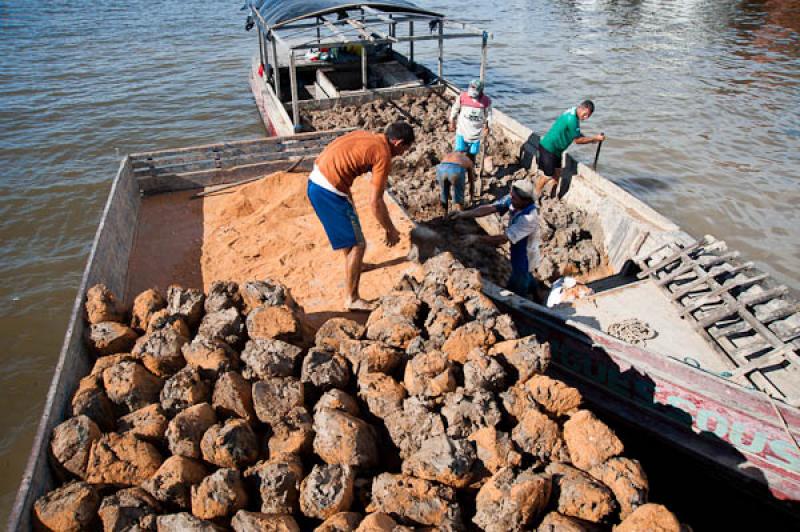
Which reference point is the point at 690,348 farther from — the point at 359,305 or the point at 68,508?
the point at 68,508

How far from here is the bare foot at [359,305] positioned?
5.14m

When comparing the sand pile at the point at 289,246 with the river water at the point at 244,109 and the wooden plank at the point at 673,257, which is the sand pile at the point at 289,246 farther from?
the river water at the point at 244,109

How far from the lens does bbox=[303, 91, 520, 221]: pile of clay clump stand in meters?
7.71

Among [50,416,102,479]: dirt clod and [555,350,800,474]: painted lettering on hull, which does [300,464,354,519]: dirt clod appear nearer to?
[50,416,102,479]: dirt clod

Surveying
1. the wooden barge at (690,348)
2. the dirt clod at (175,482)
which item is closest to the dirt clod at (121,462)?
the dirt clod at (175,482)

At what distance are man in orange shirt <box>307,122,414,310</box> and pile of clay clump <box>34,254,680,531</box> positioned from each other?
3.09ft

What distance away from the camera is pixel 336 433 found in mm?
3016

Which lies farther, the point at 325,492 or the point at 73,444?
the point at 73,444

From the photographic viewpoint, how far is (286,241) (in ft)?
21.3

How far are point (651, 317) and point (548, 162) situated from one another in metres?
3.13

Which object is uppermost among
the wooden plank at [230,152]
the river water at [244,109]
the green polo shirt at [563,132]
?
the green polo shirt at [563,132]

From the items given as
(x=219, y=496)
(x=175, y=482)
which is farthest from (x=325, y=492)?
(x=175, y=482)

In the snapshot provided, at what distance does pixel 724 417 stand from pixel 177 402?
12.7 ft

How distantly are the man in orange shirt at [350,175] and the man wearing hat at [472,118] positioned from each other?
3.35 metres
